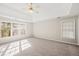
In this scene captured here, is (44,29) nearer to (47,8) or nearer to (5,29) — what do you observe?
(47,8)

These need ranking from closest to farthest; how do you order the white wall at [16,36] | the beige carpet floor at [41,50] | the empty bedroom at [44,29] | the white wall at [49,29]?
the beige carpet floor at [41,50]
the empty bedroom at [44,29]
the white wall at [16,36]
the white wall at [49,29]

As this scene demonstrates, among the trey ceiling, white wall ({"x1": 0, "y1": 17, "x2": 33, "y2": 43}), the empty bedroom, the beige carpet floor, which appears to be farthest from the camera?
white wall ({"x1": 0, "y1": 17, "x2": 33, "y2": 43})

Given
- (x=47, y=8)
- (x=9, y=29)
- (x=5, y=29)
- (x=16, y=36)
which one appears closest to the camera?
(x=47, y=8)

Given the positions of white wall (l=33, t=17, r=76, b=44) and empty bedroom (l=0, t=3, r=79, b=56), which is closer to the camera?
empty bedroom (l=0, t=3, r=79, b=56)

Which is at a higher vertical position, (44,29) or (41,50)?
(44,29)

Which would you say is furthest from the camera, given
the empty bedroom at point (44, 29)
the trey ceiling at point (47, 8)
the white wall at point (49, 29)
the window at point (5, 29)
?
the white wall at point (49, 29)

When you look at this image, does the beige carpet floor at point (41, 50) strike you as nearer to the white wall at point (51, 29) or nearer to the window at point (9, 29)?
the white wall at point (51, 29)

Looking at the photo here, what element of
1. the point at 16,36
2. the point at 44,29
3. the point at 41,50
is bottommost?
the point at 41,50

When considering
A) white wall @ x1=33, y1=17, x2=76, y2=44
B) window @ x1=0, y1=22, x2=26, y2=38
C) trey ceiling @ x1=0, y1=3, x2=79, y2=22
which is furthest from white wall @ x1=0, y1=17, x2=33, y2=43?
white wall @ x1=33, y1=17, x2=76, y2=44

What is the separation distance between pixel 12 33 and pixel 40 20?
7.83 ft

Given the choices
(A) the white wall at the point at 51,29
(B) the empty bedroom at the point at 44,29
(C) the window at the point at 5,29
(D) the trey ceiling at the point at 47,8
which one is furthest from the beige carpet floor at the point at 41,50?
(D) the trey ceiling at the point at 47,8

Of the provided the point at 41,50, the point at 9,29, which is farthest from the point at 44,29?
the point at 9,29

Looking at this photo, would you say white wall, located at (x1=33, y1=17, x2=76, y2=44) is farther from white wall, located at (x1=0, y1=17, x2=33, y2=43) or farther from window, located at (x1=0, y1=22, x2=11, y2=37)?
window, located at (x1=0, y1=22, x2=11, y2=37)

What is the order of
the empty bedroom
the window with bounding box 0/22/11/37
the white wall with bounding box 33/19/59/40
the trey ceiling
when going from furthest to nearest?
the white wall with bounding box 33/19/59/40
the window with bounding box 0/22/11/37
the empty bedroom
the trey ceiling
